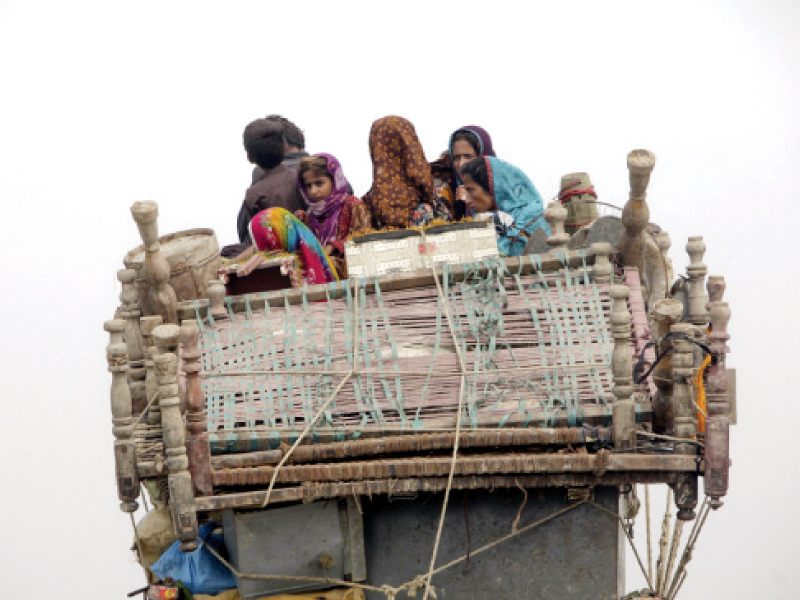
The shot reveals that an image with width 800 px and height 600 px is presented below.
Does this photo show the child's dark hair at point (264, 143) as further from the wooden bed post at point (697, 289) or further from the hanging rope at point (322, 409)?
the wooden bed post at point (697, 289)

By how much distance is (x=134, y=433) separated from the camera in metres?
7.11

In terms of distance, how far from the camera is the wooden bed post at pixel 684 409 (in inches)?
254

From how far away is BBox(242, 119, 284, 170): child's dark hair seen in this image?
9461 millimetres

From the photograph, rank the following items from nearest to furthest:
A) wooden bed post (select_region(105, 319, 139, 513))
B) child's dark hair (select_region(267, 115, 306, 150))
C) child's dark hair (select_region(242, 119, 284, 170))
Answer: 1. wooden bed post (select_region(105, 319, 139, 513))
2. child's dark hair (select_region(242, 119, 284, 170))
3. child's dark hair (select_region(267, 115, 306, 150))

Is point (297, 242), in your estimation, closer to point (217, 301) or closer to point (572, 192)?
point (217, 301)

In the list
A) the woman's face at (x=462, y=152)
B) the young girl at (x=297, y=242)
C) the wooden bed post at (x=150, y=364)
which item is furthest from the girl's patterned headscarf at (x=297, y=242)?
the woman's face at (x=462, y=152)

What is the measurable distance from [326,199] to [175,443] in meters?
3.04

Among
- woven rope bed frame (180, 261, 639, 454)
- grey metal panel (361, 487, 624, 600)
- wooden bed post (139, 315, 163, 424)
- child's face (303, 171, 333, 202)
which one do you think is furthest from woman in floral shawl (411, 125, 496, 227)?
grey metal panel (361, 487, 624, 600)

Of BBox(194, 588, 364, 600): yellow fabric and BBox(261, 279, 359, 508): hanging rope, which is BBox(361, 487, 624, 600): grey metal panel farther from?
BBox(261, 279, 359, 508): hanging rope

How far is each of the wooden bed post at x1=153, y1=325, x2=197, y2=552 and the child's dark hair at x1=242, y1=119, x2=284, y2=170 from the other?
3220 millimetres

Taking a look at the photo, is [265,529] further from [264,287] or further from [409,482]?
[264,287]

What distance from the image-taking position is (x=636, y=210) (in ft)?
24.2

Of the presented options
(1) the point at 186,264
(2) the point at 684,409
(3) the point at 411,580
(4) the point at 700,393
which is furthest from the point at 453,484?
(1) the point at 186,264

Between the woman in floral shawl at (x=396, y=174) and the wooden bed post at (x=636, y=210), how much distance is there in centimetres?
158
